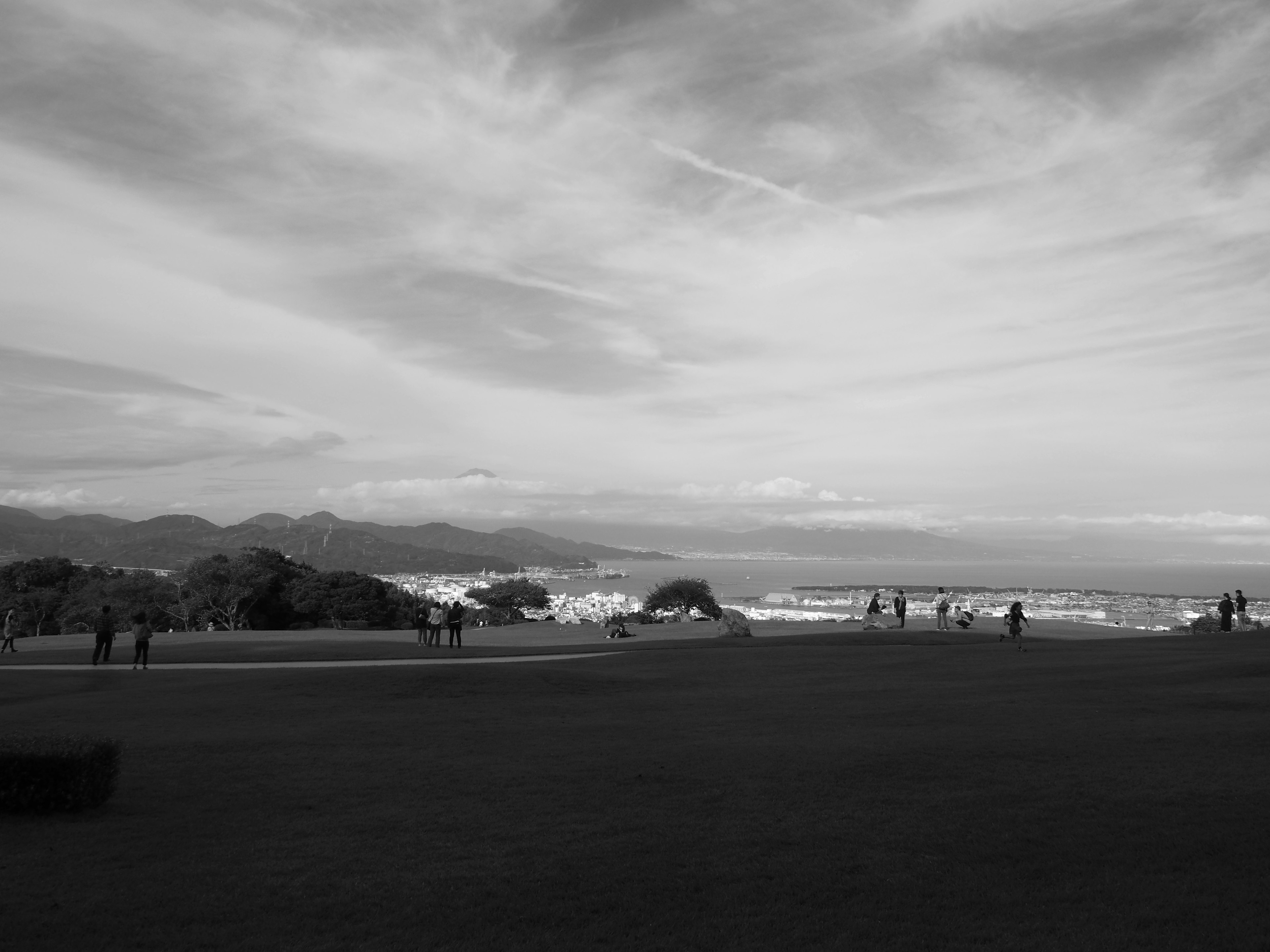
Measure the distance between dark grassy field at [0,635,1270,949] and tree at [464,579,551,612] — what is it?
6261 cm

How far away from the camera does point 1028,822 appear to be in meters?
9.87

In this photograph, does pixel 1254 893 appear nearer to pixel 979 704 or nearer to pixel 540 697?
pixel 979 704

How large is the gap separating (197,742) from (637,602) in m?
66.1

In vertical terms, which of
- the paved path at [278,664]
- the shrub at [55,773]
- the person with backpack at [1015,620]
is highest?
the person with backpack at [1015,620]

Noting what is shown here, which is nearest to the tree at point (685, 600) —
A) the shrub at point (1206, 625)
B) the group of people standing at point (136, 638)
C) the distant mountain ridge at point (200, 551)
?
the shrub at point (1206, 625)

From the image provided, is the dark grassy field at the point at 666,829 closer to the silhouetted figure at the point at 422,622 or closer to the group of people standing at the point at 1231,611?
the silhouetted figure at the point at 422,622

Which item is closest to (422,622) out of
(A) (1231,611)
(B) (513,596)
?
(A) (1231,611)

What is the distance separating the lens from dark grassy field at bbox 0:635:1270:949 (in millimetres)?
7340

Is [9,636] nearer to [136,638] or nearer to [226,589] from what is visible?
[136,638]

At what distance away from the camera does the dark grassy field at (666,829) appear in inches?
289

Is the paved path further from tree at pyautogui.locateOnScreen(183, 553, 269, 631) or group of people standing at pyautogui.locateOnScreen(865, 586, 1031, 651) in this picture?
tree at pyautogui.locateOnScreen(183, 553, 269, 631)

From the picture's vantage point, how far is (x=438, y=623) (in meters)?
33.8

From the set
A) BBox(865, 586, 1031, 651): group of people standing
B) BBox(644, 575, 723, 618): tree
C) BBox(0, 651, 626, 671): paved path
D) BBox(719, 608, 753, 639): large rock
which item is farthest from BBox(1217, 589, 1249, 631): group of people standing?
Result: BBox(644, 575, 723, 618): tree

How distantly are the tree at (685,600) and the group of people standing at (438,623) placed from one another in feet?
95.4
